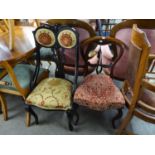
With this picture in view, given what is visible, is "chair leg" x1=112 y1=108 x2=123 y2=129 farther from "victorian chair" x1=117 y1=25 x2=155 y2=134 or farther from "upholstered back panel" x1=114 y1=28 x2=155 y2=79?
"upholstered back panel" x1=114 y1=28 x2=155 y2=79

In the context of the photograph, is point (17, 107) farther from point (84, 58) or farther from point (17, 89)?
point (84, 58)

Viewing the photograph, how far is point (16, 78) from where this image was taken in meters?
1.58

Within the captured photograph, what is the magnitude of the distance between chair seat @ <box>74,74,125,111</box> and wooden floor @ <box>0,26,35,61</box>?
65 centimetres

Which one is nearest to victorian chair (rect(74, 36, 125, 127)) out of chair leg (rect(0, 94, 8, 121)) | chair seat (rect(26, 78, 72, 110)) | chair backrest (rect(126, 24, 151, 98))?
chair seat (rect(26, 78, 72, 110))

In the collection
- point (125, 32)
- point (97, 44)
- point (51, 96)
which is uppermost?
point (125, 32)

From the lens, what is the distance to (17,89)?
5.16 feet

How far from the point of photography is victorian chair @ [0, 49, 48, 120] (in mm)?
1494

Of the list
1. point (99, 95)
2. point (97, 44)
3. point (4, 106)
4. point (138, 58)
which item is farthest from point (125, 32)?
point (4, 106)

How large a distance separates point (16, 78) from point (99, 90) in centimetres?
74

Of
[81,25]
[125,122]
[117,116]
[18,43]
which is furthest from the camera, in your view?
[18,43]

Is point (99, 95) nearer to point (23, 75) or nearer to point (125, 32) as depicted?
point (125, 32)
